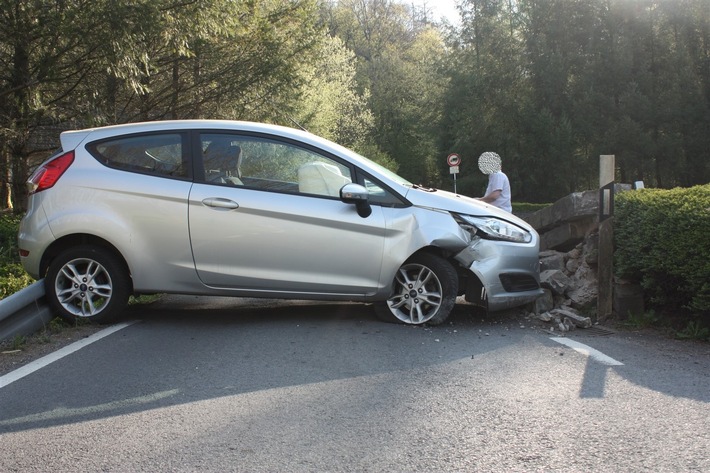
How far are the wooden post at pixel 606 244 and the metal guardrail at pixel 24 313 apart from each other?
5.41m

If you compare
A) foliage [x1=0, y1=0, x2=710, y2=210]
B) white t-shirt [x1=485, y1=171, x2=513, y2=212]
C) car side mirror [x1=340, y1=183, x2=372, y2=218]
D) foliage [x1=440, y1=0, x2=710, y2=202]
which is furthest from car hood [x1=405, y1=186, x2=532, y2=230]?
foliage [x1=440, y1=0, x2=710, y2=202]

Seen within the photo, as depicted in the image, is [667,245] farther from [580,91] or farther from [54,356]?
[580,91]

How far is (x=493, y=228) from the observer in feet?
21.4

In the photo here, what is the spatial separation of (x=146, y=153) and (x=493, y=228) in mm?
3355

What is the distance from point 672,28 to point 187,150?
39.3 meters

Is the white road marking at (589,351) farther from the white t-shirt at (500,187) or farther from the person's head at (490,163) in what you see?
the person's head at (490,163)

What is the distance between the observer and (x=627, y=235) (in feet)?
22.5

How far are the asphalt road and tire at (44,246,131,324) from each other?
0.36 meters

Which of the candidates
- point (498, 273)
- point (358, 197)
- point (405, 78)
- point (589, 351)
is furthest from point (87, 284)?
point (405, 78)

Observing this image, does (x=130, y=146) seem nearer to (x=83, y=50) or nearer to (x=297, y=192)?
(x=297, y=192)

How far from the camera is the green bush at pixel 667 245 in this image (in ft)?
19.4

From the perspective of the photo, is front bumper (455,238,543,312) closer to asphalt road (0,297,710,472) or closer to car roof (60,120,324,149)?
asphalt road (0,297,710,472)

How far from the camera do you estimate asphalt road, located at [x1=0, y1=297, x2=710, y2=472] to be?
10.9 ft

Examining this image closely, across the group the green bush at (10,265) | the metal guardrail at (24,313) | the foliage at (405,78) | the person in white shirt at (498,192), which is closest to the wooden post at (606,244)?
the person in white shirt at (498,192)
